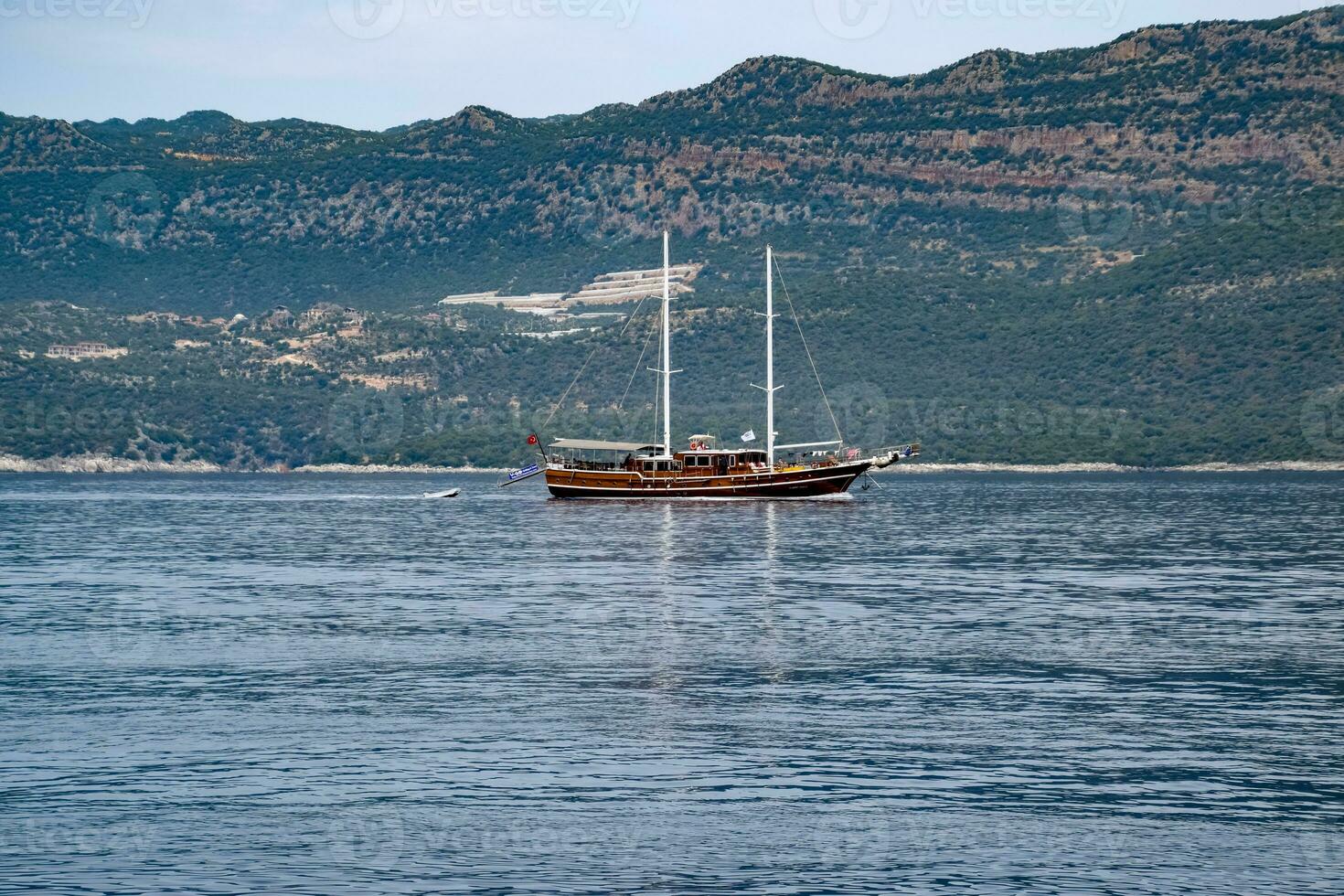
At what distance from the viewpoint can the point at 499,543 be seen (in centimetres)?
9781

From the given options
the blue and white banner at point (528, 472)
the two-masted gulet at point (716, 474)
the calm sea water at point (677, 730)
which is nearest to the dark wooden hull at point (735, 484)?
the two-masted gulet at point (716, 474)

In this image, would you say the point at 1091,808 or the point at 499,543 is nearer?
the point at 1091,808

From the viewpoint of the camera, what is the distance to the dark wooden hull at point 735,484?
13750cm

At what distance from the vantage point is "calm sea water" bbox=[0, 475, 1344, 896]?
25500mm

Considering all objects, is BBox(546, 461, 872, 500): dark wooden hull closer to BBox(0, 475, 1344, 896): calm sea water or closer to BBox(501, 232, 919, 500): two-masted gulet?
BBox(501, 232, 919, 500): two-masted gulet

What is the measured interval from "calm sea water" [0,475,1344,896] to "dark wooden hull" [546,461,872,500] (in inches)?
2351

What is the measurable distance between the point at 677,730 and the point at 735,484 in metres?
103

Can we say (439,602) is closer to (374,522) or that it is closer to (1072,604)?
(1072,604)

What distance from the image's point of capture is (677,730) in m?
35.1

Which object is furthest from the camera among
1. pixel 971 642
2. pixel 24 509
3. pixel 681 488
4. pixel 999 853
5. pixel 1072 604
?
pixel 24 509

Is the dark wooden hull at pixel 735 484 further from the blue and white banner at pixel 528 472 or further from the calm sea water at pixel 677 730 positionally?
the calm sea water at pixel 677 730

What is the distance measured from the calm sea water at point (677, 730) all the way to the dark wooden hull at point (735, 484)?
196 ft

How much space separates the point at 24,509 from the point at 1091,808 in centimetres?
13764

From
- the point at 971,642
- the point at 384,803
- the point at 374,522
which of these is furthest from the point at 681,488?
the point at 384,803
